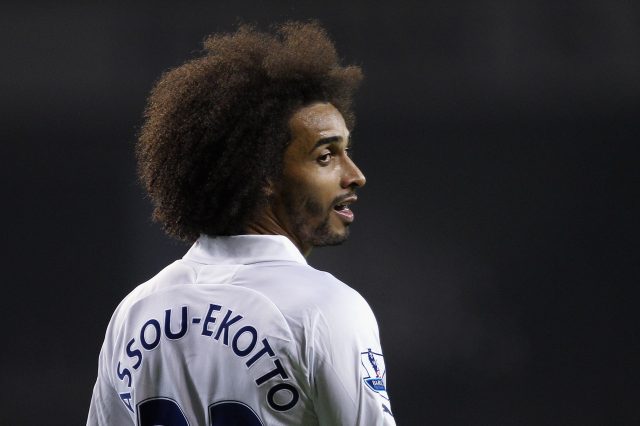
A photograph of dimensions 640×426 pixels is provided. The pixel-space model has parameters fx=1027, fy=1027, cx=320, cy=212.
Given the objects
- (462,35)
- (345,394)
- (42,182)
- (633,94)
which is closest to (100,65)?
(42,182)

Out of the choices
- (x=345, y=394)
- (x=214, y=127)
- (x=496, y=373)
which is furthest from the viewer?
(x=496, y=373)

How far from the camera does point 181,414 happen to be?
1453 mm

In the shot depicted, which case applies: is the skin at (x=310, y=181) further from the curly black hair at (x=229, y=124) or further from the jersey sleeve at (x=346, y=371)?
the jersey sleeve at (x=346, y=371)

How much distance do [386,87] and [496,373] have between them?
1320 mm

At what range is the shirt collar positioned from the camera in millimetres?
1489

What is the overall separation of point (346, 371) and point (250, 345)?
0.44 ft

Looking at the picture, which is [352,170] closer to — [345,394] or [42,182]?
[345,394]

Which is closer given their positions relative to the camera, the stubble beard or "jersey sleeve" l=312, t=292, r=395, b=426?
"jersey sleeve" l=312, t=292, r=395, b=426

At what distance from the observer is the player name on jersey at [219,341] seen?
138 centimetres

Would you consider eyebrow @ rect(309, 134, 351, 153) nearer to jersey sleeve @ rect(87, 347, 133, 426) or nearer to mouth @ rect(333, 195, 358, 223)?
mouth @ rect(333, 195, 358, 223)

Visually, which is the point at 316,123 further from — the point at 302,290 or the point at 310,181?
the point at 302,290

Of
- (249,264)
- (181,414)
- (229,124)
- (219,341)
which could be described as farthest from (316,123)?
(181,414)

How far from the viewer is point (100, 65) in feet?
15.0

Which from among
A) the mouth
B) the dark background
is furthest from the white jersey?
the dark background
